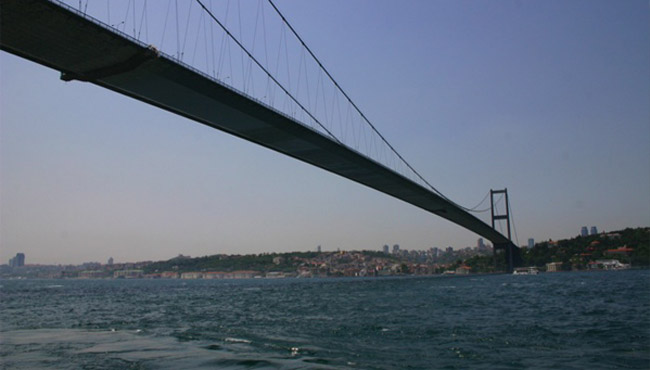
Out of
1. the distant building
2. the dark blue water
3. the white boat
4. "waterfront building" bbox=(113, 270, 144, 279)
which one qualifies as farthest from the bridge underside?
"waterfront building" bbox=(113, 270, 144, 279)

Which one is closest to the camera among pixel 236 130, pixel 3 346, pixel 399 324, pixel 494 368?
pixel 494 368

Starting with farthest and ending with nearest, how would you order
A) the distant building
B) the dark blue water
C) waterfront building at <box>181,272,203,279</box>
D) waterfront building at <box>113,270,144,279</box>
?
waterfront building at <box>113,270,144,279</box> → waterfront building at <box>181,272,203,279</box> → the distant building → the dark blue water

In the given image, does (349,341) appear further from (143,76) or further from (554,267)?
(554,267)

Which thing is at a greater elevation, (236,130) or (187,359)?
(236,130)

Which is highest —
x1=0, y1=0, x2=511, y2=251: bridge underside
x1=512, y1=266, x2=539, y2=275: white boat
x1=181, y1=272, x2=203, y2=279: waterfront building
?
x1=0, y1=0, x2=511, y2=251: bridge underside

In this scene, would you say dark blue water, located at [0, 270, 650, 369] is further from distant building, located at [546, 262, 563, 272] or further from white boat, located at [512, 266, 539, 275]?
distant building, located at [546, 262, 563, 272]

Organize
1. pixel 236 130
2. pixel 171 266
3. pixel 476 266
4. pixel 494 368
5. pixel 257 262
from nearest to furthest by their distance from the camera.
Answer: pixel 494 368 < pixel 236 130 < pixel 476 266 < pixel 257 262 < pixel 171 266

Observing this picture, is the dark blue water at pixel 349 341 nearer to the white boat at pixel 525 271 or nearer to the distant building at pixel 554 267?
the white boat at pixel 525 271

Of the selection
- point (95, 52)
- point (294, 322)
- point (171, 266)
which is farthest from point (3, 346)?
point (171, 266)

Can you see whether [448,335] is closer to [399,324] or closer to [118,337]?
[399,324]
